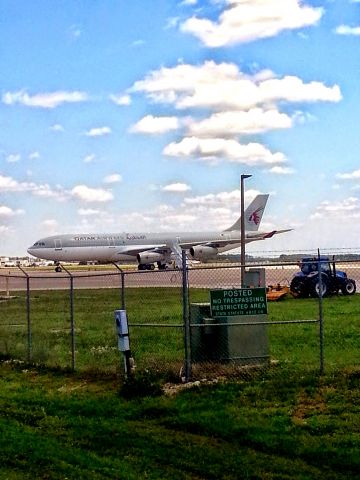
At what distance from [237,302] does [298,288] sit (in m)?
19.6

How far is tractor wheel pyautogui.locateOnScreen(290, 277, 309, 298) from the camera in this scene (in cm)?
3216


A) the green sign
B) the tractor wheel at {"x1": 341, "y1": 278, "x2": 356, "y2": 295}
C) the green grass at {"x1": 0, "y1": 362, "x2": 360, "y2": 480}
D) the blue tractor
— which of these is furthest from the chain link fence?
the tractor wheel at {"x1": 341, "y1": 278, "x2": 356, "y2": 295}

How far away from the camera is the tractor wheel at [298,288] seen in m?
32.2

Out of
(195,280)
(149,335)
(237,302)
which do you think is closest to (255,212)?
(195,280)

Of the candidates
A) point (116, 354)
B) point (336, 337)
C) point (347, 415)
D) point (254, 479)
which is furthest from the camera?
point (336, 337)

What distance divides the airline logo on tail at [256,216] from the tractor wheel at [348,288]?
40648 mm

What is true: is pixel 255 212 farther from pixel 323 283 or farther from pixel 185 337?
pixel 185 337

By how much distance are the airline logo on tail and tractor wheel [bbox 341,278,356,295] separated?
40648 millimetres

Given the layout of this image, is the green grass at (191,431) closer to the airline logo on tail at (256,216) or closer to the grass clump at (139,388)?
the grass clump at (139,388)

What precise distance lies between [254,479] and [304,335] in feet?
36.9

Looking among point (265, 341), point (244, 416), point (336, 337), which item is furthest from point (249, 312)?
point (336, 337)

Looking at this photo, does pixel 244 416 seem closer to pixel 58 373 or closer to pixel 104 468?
pixel 104 468

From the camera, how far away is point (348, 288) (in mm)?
33156

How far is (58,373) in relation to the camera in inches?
573
